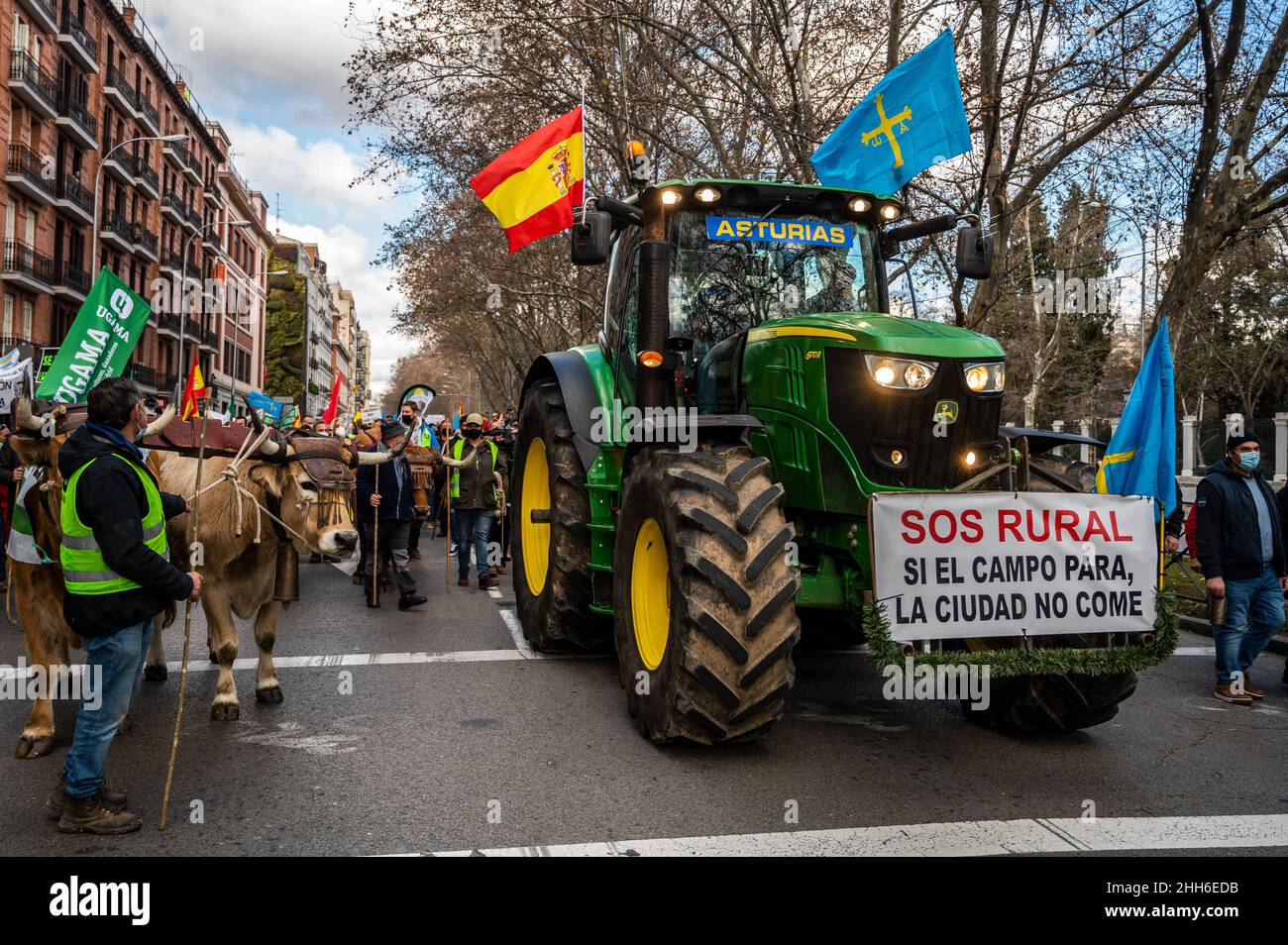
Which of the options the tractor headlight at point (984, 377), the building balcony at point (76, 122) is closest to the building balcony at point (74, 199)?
the building balcony at point (76, 122)

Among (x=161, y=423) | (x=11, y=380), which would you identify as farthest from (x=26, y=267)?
(x=161, y=423)

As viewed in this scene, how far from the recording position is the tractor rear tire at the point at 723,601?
475 cm

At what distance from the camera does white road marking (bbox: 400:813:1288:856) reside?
4105 mm

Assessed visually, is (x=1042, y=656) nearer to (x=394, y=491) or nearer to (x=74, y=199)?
(x=394, y=491)

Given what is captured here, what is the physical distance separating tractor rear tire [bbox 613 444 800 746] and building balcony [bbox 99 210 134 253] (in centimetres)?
4763

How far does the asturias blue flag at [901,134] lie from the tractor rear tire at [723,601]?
12.0 ft

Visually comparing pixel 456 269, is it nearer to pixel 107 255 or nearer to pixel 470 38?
pixel 470 38

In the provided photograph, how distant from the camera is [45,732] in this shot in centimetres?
535

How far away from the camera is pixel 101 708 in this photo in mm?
4320

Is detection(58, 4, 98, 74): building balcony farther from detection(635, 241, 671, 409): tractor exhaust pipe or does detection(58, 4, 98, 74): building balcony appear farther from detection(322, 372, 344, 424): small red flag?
detection(635, 241, 671, 409): tractor exhaust pipe

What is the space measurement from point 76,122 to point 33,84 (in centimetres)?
444

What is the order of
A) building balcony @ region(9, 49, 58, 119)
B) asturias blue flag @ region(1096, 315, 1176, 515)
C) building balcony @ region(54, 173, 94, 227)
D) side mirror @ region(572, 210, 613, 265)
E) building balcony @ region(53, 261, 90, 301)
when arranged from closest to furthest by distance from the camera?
side mirror @ region(572, 210, 613, 265) → asturias blue flag @ region(1096, 315, 1176, 515) → building balcony @ region(9, 49, 58, 119) → building balcony @ region(53, 261, 90, 301) → building balcony @ region(54, 173, 94, 227)

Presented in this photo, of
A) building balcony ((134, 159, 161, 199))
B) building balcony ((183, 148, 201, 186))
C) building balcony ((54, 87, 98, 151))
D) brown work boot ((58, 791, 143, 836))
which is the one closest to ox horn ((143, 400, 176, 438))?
brown work boot ((58, 791, 143, 836))
